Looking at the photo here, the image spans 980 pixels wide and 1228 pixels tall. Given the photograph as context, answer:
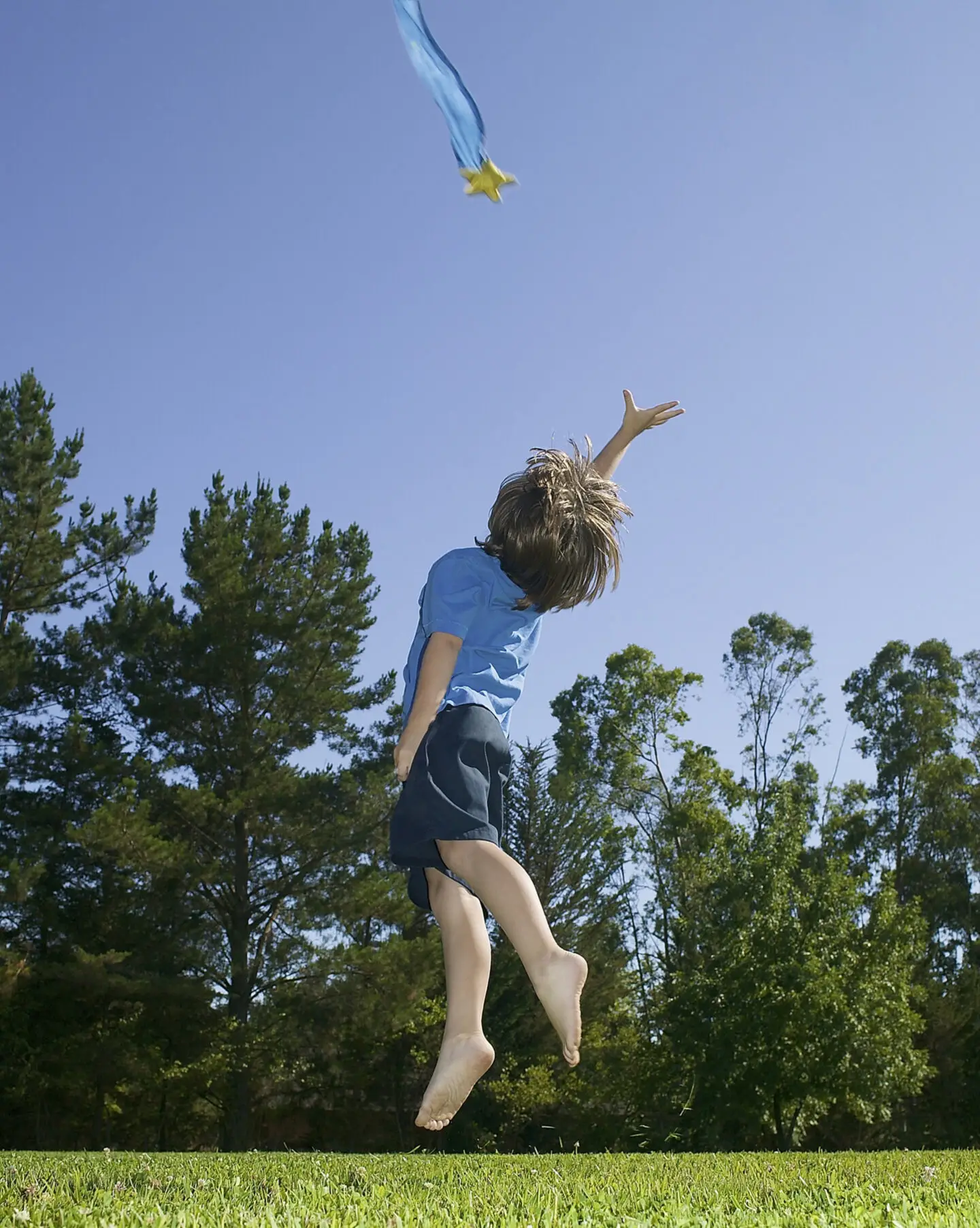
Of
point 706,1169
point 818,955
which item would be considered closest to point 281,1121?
point 818,955

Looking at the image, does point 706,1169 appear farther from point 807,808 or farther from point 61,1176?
point 807,808

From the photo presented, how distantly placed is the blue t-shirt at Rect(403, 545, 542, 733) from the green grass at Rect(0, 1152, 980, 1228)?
1.30 meters

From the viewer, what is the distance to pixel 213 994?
2025 cm

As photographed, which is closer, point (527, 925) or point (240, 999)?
point (527, 925)

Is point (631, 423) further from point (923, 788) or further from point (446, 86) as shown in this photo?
point (923, 788)

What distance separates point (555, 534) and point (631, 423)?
0.88m

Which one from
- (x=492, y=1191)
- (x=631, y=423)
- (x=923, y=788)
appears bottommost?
(x=492, y=1191)

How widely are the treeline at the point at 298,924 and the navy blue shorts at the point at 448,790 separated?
16.5 metres

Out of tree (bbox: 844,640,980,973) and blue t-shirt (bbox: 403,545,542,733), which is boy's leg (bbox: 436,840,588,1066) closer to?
blue t-shirt (bbox: 403,545,542,733)

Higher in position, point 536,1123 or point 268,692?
point 268,692

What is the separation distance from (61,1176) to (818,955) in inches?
750

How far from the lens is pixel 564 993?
308cm

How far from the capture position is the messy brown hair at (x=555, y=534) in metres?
3.44

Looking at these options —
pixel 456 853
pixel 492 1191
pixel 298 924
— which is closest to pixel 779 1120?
pixel 298 924
